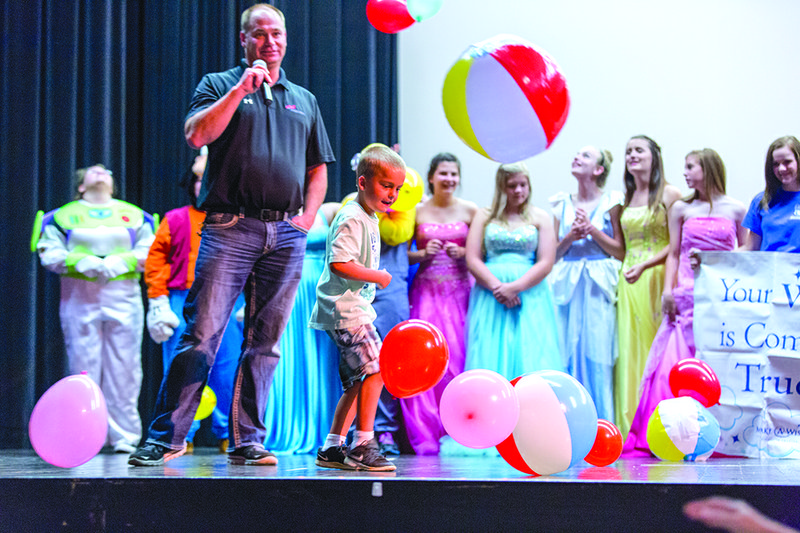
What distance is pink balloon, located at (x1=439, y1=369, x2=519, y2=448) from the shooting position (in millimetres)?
2199

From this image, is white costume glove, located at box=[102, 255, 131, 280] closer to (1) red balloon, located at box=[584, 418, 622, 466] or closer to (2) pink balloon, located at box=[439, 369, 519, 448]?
(2) pink balloon, located at box=[439, 369, 519, 448]

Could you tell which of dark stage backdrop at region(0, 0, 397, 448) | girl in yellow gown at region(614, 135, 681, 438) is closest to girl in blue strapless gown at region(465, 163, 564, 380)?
girl in yellow gown at region(614, 135, 681, 438)

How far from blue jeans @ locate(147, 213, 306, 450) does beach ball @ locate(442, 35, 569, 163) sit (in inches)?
30.0

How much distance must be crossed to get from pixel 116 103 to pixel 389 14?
2.73 meters

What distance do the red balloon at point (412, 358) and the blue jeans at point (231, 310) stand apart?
1.84 feet

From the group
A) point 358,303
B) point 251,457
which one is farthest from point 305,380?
point 358,303

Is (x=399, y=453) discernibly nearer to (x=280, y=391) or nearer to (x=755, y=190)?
(x=280, y=391)

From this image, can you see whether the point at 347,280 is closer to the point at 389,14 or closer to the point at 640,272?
the point at 389,14

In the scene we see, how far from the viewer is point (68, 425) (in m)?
2.38

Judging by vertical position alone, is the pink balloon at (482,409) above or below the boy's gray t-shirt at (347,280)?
below

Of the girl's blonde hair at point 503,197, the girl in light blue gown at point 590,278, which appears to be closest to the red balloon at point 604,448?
the girl in light blue gown at point 590,278

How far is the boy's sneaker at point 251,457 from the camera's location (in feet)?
8.82

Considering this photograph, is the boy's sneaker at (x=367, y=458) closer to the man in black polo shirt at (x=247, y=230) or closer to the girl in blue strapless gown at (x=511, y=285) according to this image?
the man in black polo shirt at (x=247, y=230)

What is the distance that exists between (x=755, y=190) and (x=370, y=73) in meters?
2.80
